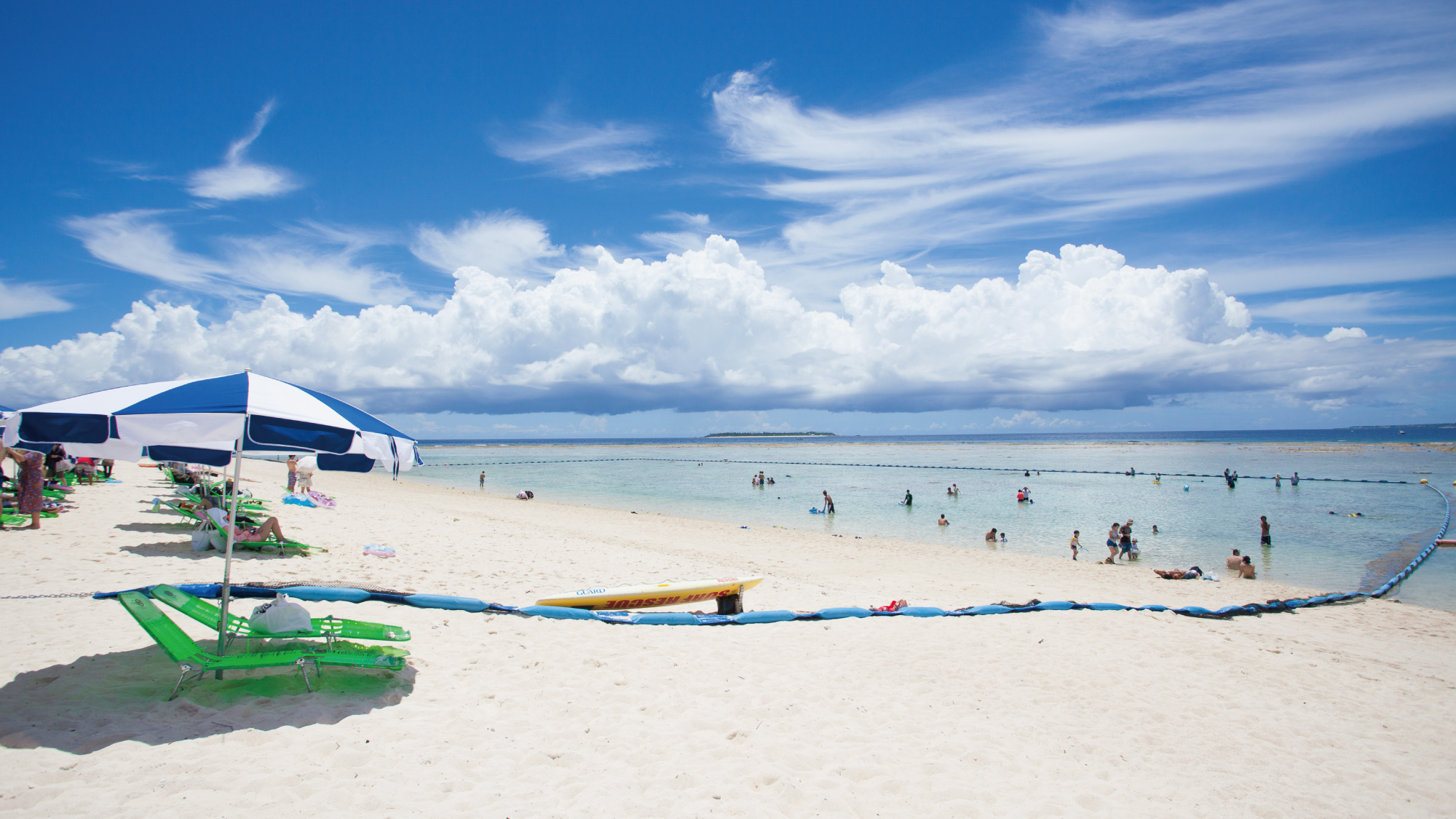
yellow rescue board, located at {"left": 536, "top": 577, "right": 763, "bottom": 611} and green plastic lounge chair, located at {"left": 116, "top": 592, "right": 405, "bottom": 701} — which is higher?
green plastic lounge chair, located at {"left": 116, "top": 592, "right": 405, "bottom": 701}

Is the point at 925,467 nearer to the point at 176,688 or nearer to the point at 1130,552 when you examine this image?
the point at 1130,552

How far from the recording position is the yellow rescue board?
916 centimetres

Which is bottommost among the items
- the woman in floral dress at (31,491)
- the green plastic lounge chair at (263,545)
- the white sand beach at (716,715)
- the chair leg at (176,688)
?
the white sand beach at (716,715)

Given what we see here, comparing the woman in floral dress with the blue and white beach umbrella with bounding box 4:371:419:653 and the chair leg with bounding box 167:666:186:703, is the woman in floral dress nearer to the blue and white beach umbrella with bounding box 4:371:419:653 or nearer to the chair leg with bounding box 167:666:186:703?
the blue and white beach umbrella with bounding box 4:371:419:653

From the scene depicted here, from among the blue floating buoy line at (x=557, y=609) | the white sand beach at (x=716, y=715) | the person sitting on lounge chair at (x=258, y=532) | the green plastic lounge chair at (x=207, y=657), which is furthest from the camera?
the person sitting on lounge chair at (x=258, y=532)

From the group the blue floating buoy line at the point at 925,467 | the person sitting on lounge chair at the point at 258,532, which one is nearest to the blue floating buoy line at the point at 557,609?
the person sitting on lounge chair at the point at 258,532

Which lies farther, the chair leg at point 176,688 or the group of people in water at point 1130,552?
the group of people in water at point 1130,552

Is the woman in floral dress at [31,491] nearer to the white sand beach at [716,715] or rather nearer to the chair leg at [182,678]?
the white sand beach at [716,715]

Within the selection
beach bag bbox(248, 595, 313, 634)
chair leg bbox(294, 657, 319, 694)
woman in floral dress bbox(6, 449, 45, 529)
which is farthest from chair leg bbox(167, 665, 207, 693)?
woman in floral dress bbox(6, 449, 45, 529)

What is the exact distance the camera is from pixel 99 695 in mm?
5102

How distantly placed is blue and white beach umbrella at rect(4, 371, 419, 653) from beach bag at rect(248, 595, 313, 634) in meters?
0.27

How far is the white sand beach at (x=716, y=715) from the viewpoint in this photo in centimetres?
432

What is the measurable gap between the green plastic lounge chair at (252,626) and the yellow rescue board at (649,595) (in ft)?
9.72

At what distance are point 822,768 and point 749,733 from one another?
73 centimetres
